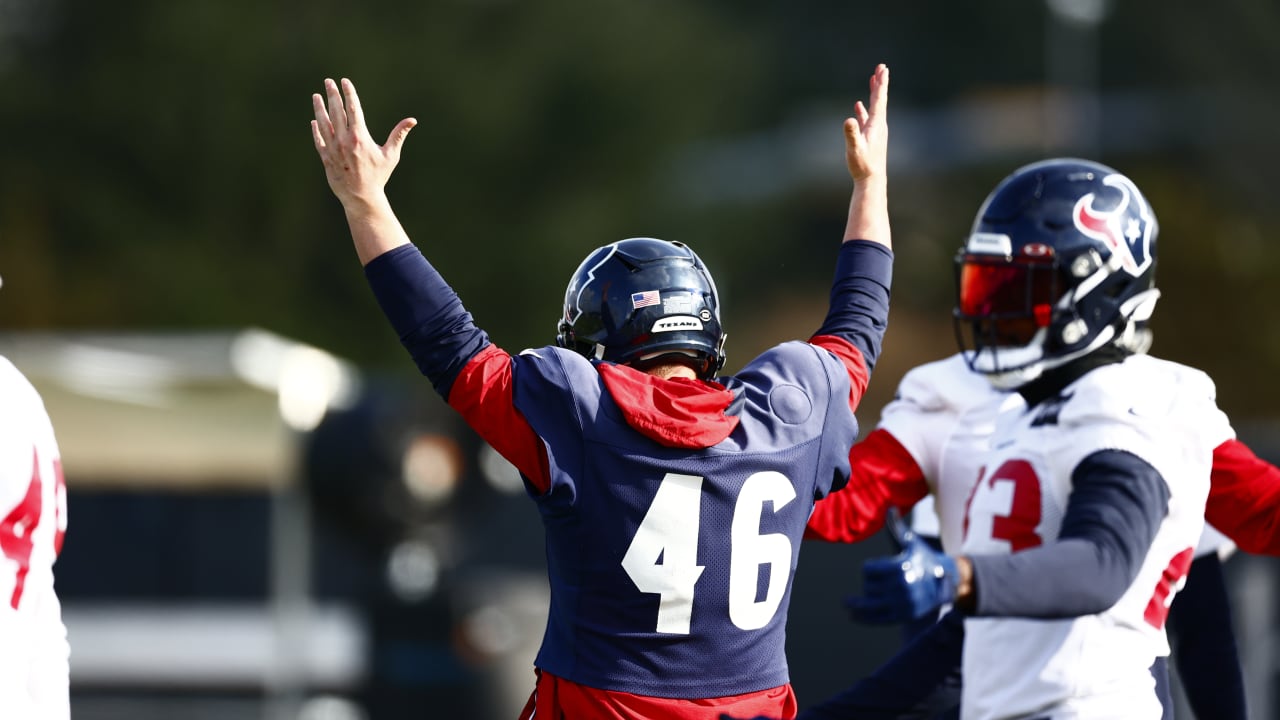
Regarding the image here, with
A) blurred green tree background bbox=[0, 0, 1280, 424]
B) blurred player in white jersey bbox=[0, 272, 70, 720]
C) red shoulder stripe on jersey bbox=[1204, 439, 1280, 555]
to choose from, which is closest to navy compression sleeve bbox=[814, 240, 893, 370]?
red shoulder stripe on jersey bbox=[1204, 439, 1280, 555]

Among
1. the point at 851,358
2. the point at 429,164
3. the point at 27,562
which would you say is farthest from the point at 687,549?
the point at 429,164

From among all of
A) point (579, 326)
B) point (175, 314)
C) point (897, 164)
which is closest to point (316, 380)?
point (579, 326)

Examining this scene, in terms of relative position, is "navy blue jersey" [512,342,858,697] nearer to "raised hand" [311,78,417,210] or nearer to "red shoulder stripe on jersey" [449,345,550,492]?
"red shoulder stripe on jersey" [449,345,550,492]

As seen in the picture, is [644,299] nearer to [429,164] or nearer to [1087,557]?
[1087,557]

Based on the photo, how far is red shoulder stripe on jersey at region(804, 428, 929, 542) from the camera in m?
4.30

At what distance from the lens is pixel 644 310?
3.77m

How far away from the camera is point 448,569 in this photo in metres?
10.1

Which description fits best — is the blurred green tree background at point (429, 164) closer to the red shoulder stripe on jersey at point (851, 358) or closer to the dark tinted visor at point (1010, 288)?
the dark tinted visor at point (1010, 288)

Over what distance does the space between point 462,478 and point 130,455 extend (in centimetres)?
340

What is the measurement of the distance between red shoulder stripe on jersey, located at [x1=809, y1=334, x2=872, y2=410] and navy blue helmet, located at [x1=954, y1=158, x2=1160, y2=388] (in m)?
0.40

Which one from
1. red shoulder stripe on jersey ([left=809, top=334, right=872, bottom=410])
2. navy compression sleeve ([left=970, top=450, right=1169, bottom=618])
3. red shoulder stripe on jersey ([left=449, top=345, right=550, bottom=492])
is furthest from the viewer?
red shoulder stripe on jersey ([left=809, top=334, right=872, bottom=410])

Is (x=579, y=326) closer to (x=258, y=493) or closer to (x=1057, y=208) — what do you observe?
(x=1057, y=208)

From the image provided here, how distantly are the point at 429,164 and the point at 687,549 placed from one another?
24532 mm

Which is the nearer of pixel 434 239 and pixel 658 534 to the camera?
pixel 658 534
